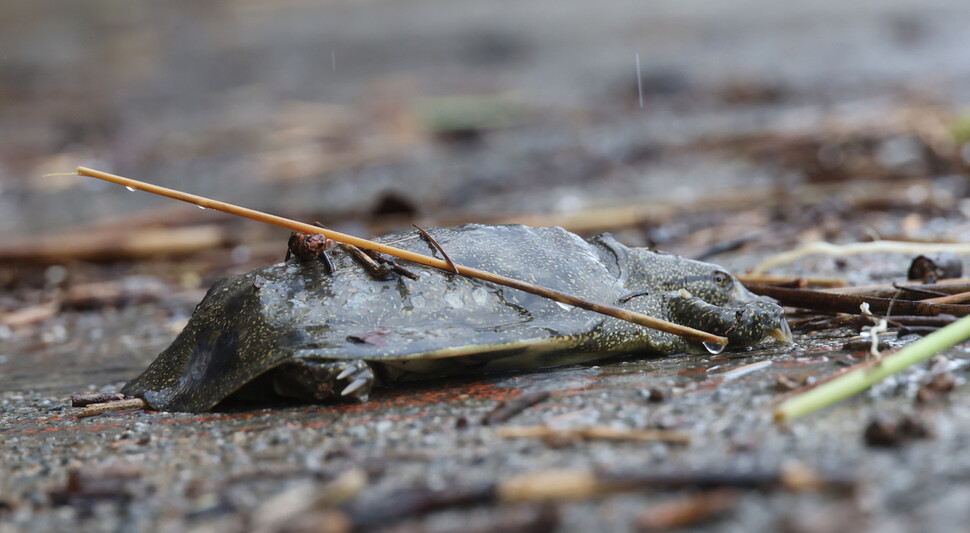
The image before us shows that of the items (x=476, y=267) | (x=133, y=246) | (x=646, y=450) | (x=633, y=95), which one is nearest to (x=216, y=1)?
(x=633, y=95)

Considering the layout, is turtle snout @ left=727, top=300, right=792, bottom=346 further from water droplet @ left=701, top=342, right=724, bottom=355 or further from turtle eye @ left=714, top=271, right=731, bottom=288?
turtle eye @ left=714, top=271, right=731, bottom=288

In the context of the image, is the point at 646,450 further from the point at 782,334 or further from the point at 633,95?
the point at 633,95

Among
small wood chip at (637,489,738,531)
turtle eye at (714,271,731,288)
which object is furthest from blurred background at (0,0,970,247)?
small wood chip at (637,489,738,531)

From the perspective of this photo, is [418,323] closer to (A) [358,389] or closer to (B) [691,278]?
(A) [358,389]

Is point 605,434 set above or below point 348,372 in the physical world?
below

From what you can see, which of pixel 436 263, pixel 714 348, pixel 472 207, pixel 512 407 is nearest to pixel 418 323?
pixel 436 263

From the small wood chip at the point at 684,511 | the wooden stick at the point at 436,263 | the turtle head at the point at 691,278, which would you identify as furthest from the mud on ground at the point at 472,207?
the turtle head at the point at 691,278

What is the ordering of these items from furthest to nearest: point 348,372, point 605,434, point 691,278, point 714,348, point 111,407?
point 691,278 < point 714,348 < point 111,407 < point 348,372 < point 605,434
